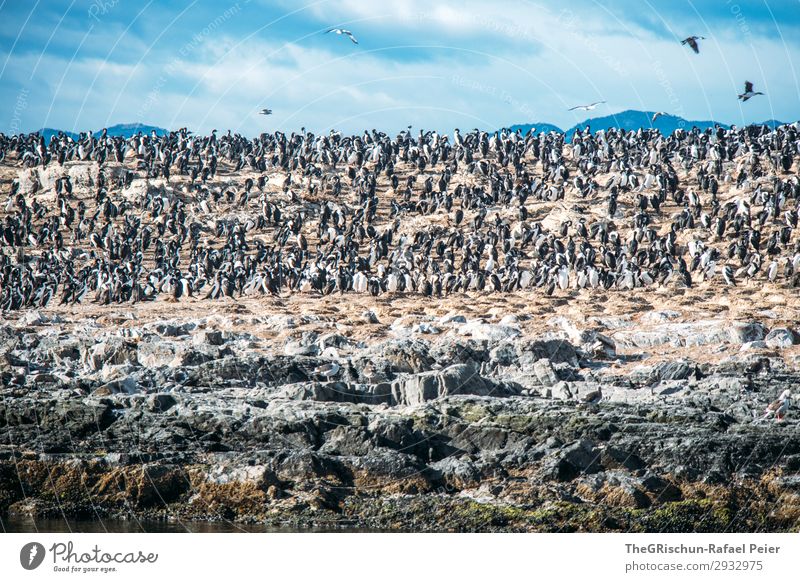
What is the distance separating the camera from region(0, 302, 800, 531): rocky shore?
1784 cm

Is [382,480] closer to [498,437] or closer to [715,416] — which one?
[498,437]

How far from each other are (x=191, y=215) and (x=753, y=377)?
29.2 m

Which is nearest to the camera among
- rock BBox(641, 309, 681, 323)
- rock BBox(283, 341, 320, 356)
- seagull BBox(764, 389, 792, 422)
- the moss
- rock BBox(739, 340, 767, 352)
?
the moss

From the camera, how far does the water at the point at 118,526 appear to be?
57.6ft

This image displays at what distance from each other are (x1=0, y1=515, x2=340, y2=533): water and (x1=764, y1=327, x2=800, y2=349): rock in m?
13.6

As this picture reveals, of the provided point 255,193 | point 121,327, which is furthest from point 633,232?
point 121,327

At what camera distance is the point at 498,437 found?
19844mm

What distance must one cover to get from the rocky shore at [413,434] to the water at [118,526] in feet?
0.69

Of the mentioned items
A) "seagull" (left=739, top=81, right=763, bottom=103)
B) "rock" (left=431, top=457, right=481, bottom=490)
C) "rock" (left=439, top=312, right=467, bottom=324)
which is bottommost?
"rock" (left=431, top=457, right=481, bottom=490)

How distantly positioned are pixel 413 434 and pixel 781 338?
433 inches

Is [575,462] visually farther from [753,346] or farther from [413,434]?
[753,346]

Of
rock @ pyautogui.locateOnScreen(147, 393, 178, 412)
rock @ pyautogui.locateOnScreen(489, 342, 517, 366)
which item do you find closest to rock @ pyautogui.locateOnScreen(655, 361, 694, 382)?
rock @ pyautogui.locateOnScreen(489, 342, 517, 366)

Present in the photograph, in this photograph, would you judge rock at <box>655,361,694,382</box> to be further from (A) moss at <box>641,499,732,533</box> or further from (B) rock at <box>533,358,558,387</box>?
(A) moss at <box>641,499,732,533</box>

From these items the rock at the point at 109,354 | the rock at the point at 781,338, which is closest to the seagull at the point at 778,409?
the rock at the point at 781,338
